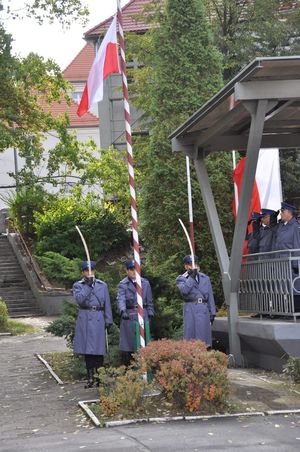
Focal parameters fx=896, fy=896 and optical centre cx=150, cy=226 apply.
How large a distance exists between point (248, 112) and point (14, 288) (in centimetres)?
2076

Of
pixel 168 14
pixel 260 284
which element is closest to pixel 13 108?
pixel 168 14

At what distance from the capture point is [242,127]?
51.3ft

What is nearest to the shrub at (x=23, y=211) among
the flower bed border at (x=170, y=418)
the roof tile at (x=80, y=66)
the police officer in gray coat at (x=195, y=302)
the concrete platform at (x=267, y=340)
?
the concrete platform at (x=267, y=340)

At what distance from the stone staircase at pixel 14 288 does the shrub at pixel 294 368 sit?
18137mm

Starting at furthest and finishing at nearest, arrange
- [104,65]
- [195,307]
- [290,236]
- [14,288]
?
[14,288] → [290,236] → [195,307] → [104,65]

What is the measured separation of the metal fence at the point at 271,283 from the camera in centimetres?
1278

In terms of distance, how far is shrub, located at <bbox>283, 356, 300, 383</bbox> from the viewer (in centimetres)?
1188

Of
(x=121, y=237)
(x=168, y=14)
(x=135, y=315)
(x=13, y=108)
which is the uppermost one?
(x=168, y=14)

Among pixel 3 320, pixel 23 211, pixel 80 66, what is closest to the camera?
pixel 3 320

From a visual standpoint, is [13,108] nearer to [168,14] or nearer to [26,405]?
[168,14]

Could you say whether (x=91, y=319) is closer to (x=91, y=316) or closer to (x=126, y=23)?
(x=91, y=316)

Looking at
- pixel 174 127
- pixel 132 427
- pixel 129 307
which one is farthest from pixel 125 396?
pixel 174 127

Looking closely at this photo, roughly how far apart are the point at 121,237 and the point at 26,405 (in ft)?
71.3

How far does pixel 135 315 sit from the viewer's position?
12.9 metres
